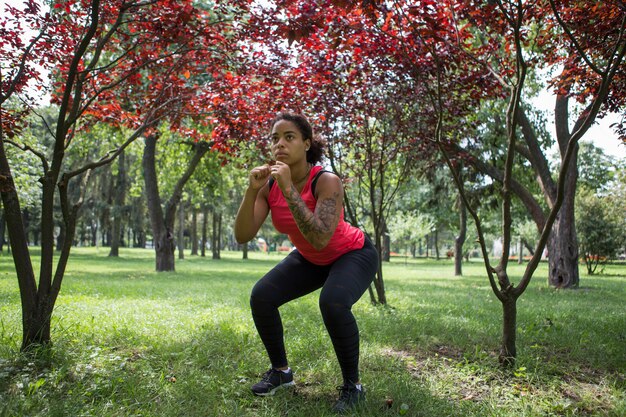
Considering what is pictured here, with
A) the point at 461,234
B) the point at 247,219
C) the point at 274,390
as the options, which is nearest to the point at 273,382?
the point at 274,390

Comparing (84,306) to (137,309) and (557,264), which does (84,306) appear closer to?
(137,309)

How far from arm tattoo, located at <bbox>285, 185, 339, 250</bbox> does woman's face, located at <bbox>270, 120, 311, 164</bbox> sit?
0.38 meters

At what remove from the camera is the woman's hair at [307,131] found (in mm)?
3266

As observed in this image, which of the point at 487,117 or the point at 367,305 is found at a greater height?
the point at 487,117

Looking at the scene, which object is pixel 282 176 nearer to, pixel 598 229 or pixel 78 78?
pixel 78 78

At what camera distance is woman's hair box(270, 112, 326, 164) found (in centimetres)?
327

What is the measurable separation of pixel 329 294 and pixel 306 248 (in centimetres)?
44

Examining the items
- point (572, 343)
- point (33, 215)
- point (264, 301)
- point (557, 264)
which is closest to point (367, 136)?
point (572, 343)

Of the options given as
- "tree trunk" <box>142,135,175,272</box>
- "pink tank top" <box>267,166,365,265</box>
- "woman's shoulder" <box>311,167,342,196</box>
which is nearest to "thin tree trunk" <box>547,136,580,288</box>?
"pink tank top" <box>267,166,365,265</box>

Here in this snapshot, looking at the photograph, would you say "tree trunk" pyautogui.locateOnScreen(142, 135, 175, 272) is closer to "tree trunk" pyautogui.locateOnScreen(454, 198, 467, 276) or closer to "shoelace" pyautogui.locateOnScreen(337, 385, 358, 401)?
"tree trunk" pyautogui.locateOnScreen(454, 198, 467, 276)

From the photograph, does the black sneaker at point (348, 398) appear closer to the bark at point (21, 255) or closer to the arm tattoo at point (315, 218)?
the arm tattoo at point (315, 218)

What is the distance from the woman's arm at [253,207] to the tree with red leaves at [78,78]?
1.68 metres

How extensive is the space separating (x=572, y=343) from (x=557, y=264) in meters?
8.69

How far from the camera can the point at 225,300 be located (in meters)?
8.38
